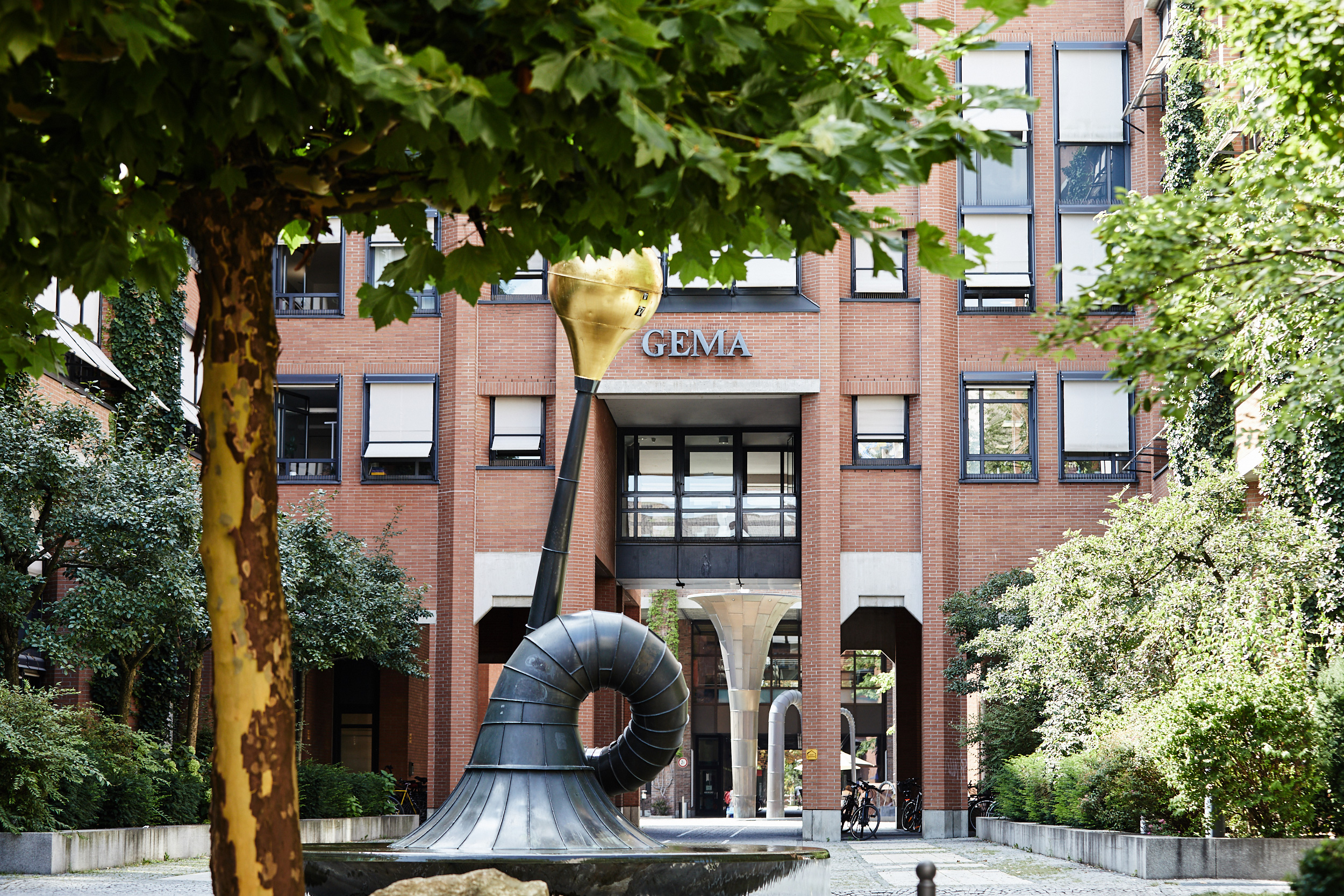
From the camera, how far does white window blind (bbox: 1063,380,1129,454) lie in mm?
33438

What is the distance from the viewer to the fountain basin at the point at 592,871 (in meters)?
10.9

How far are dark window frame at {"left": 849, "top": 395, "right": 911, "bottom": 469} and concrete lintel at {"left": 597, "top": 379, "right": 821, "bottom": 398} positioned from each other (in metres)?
1.15

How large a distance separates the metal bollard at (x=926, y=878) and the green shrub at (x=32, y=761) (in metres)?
11.4

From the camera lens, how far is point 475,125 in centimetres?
503

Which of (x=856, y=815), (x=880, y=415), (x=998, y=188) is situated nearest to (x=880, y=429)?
(x=880, y=415)

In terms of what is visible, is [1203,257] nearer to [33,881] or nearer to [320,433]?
[33,881]

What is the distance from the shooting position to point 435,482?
33500mm

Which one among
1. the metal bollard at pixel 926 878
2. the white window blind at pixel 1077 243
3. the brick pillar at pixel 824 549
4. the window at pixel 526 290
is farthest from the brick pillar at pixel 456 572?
the metal bollard at pixel 926 878

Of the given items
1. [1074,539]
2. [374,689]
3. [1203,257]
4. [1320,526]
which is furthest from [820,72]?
[374,689]

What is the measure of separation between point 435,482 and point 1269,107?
23.9 metres

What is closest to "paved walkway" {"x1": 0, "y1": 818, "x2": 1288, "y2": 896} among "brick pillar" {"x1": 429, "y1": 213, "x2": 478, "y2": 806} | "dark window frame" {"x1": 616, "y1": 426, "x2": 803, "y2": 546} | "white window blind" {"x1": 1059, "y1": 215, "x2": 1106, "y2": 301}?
"brick pillar" {"x1": 429, "y1": 213, "x2": 478, "y2": 806}

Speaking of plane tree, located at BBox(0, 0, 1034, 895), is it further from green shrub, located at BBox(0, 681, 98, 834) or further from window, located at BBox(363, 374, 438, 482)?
window, located at BBox(363, 374, 438, 482)

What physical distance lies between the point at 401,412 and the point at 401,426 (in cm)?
32

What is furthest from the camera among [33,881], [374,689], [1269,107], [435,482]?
[374,689]
